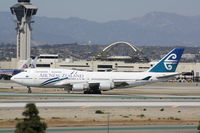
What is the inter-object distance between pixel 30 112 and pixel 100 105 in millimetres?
30304

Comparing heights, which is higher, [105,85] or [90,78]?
Answer: [90,78]

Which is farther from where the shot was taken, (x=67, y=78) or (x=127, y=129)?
(x=67, y=78)

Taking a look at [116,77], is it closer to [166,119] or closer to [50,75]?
[50,75]

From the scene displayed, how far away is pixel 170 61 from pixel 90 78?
11.8 m

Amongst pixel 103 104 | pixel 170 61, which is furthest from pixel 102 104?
pixel 170 61

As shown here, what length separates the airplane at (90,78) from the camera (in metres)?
74.6

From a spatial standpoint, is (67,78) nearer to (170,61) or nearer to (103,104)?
(170,61)

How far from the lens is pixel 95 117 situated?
44.2 metres

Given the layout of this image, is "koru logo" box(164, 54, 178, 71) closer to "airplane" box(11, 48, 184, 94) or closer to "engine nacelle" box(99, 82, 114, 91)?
"airplane" box(11, 48, 184, 94)

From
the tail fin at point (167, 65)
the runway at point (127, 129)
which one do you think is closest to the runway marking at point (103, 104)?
the runway at point (127, 129)

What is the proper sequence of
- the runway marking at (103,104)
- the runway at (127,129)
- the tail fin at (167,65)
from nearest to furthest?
the runway at (127,129), the runway marking at (103,104), the tail fin at (167,65)

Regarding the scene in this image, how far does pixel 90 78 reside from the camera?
76188 millimetres

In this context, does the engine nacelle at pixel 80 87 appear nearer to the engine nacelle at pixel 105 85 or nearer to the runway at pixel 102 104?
the engine nacelle at pixel 105 85

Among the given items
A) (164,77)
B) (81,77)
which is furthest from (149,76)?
(81,77)
